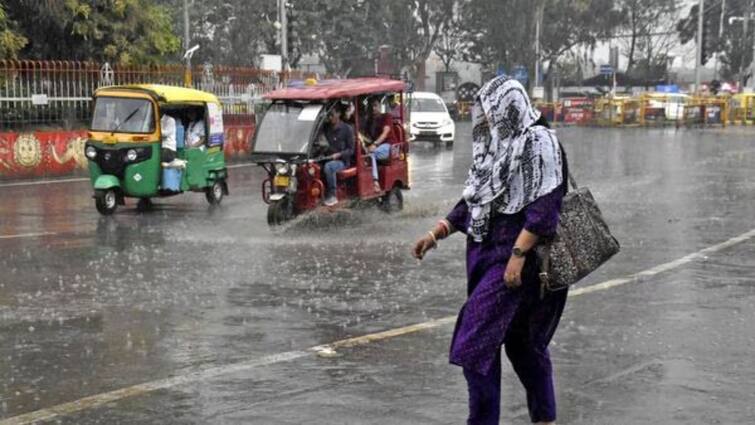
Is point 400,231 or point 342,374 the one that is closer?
point 342,374

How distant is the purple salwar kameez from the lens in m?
4.71

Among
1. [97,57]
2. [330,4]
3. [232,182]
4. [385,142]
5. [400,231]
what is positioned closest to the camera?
[400,231]

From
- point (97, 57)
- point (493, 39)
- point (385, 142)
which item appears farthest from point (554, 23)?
point (385, 142)

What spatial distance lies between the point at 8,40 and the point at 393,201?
13669 mm

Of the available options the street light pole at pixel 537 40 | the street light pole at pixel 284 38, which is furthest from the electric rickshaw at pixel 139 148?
the street light pole at pixel 537 40

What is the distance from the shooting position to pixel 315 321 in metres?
8.20

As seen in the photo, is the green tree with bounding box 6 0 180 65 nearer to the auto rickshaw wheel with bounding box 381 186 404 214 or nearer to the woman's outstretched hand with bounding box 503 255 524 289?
the auto rickshaw wheel with bounding box 381 186 404 214

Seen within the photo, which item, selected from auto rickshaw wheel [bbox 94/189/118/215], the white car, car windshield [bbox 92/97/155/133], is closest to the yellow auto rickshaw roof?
car windshield [bbox 92/97/155/133]

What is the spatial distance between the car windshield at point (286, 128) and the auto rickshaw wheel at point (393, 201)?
198 cm

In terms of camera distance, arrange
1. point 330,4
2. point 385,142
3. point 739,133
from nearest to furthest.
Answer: point 385,142 < point 739,133 < point 330,4

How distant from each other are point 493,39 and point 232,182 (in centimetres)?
4136

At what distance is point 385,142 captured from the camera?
50.7ft

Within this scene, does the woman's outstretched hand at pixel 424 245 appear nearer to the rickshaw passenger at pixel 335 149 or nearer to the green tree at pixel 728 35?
the rickshaw passenger at pixel 335 149

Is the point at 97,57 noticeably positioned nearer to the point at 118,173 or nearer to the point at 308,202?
the point at 118,173
